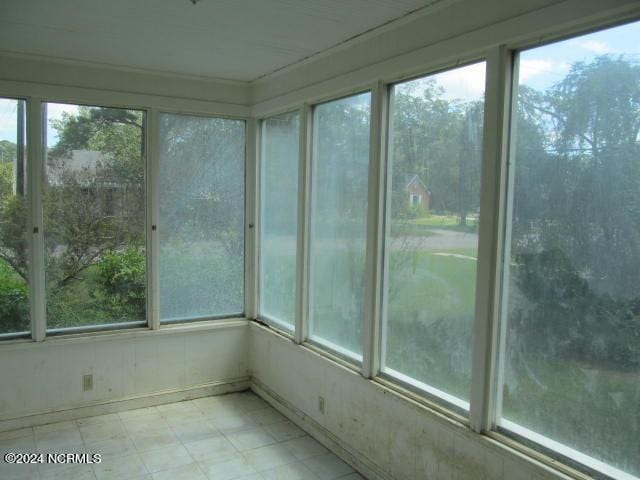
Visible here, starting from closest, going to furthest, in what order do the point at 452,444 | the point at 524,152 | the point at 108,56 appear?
the point at 524,152, the point at 452,444, the point at 108,56

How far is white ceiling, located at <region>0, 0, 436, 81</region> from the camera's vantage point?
7.93 ft

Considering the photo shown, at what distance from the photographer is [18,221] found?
349cm

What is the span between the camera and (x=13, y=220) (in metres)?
3.48

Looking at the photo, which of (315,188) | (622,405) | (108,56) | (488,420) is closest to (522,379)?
(488,420)

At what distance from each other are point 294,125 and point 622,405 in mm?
2695

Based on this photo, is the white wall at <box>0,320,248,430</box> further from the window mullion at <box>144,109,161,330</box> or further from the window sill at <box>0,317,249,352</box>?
the window mullion at <box>144,109,161,330</box>

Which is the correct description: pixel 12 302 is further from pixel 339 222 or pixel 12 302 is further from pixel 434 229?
pixel 434 229

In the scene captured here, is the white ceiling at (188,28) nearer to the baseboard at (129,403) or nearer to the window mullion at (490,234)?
the window mullion at (490,234)

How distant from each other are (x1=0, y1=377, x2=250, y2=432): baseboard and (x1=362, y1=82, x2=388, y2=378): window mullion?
1718 mm

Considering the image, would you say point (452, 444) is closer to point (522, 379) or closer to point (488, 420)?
point (488, 420)

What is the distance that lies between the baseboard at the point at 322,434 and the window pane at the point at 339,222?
55 cm

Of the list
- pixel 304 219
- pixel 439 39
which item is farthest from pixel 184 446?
pixel 439 39

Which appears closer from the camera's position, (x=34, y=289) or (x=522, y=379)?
(x=522, y=379)

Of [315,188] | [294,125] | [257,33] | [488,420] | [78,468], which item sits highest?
[257,33]
